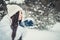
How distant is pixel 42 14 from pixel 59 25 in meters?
0.15

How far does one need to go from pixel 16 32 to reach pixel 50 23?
0.89 ft

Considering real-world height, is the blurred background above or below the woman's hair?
above

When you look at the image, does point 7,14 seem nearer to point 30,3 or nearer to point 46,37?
point 30,3

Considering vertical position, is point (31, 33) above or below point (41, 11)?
below

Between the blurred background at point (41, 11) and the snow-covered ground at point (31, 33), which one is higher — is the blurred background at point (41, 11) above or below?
above

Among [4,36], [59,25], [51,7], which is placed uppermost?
[51,7]

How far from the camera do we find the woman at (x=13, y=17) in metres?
1.36

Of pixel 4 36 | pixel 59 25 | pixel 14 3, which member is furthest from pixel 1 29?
pixel 59 25

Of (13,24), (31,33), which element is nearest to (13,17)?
(13,24)

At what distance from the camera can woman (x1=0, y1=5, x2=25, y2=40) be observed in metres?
1.36

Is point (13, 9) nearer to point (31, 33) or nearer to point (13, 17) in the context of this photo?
point (13, 17)

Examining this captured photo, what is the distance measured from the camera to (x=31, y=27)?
1354 mm

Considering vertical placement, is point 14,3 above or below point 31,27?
above

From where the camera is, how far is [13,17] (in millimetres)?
1374
